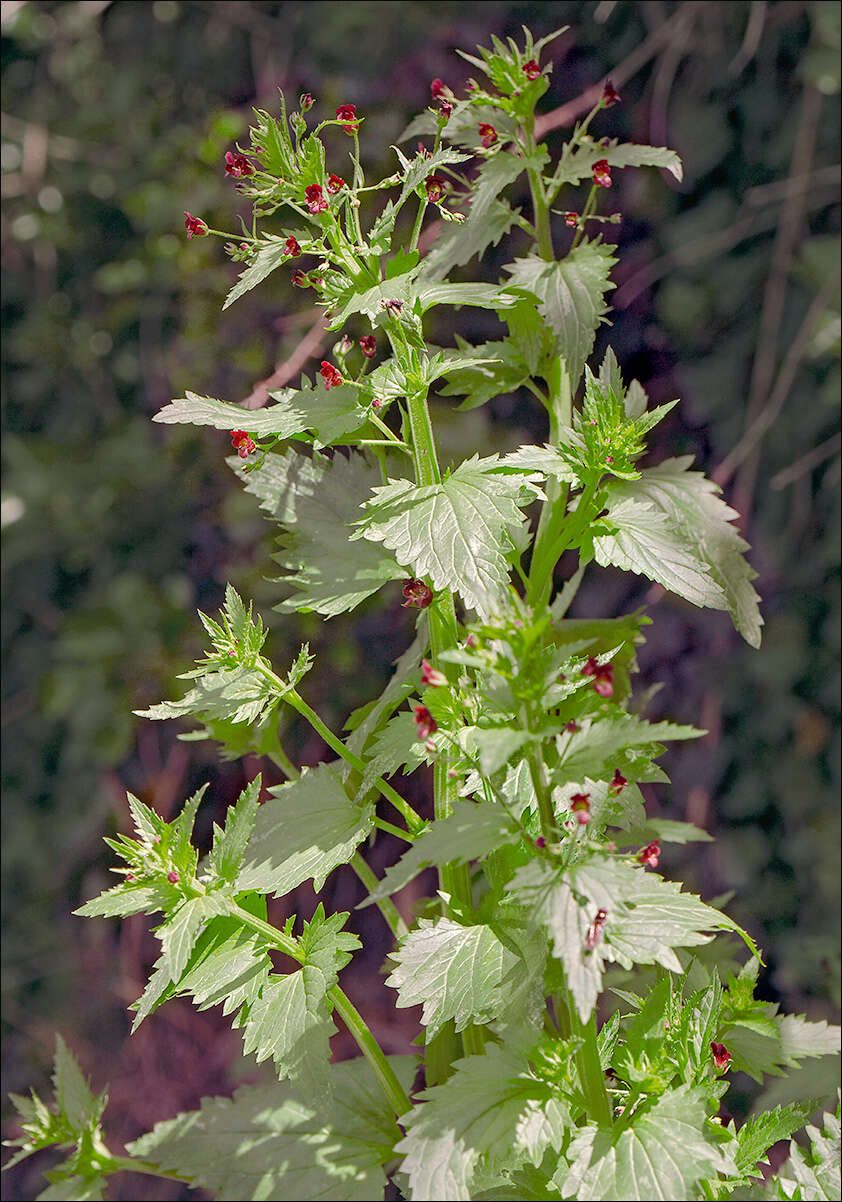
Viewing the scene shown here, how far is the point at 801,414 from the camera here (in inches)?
53.7

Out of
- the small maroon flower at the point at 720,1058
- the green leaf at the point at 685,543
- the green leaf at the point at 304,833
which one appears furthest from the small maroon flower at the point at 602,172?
the small maroon flower at the point at 720,1058

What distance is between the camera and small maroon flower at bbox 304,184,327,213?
572 mm

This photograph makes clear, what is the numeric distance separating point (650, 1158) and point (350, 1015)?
0.71ft

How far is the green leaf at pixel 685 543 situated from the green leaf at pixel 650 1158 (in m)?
0.27

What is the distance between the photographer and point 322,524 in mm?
741

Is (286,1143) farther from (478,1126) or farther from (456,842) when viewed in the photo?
(456,842)

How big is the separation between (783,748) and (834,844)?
0.14 meters

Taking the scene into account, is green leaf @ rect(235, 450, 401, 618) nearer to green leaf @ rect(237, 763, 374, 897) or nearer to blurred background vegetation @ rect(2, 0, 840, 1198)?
green leaf @ rect(237, 763, 374, 897)

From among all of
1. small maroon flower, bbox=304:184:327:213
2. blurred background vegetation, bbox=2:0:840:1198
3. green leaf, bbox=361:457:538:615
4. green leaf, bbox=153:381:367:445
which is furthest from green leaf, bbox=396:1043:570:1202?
blurred background vegetation, bbox=2:0:840:1198

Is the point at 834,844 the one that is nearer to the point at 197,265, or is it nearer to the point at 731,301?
the point at 731,301

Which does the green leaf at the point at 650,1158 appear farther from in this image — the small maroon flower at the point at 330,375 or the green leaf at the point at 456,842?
the small maroon flower at the point at 330,375

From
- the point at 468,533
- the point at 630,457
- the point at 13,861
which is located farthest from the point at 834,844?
the point at 13,861

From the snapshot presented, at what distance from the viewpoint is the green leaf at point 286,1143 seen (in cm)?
70

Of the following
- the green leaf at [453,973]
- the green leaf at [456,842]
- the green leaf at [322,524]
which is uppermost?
the green leaf at [322,524]
